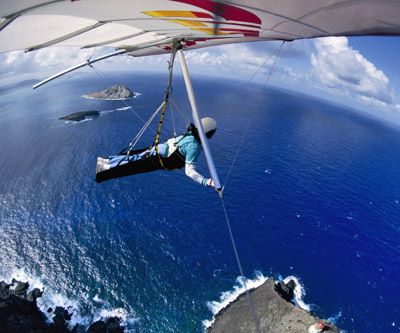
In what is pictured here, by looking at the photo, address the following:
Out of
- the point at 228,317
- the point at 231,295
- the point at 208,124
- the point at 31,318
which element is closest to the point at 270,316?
the point at 228,317

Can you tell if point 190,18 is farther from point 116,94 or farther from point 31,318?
point 116,94

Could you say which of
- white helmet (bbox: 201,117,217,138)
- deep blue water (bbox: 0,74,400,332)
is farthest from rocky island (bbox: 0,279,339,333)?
white helmet (bbox: 201,117,217,138)

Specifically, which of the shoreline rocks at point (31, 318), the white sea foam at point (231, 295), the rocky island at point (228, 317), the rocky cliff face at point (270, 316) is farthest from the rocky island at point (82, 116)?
the rocky cliff face at point (270, 316)

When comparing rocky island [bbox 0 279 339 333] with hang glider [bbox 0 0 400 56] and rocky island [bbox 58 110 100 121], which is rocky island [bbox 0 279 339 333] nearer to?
hang glider [bbox 0 0 400 56]

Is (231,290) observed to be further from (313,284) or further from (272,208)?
(272,208)

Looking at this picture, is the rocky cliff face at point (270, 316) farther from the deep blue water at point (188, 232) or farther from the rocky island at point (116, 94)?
the rocky island at point (116, 94)

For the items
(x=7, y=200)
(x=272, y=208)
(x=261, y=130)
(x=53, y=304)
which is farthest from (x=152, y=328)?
(x=261, y=130)
